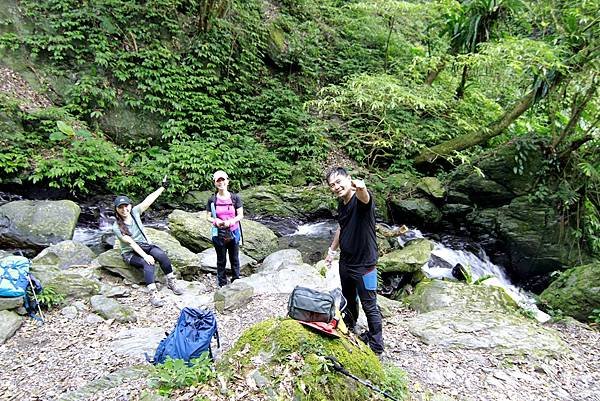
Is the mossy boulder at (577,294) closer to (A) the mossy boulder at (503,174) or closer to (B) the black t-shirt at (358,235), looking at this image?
(A) the mossy boulder at (503,174)

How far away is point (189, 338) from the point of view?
10.9 feet

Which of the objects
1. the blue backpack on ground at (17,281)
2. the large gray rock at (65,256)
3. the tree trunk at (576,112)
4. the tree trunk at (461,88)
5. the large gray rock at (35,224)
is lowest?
the large gray rock at (35,224)

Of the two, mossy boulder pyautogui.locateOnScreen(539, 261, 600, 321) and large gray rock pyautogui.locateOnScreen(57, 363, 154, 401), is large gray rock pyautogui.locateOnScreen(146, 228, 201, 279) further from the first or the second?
mossy boulder pyautogui.locateOnScreen(539, 261, 600, 321)

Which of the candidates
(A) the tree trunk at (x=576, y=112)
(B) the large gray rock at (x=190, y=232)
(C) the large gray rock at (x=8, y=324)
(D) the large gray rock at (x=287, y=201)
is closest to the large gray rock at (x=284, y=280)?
(B) the large gray rock at (x=190, y=232)

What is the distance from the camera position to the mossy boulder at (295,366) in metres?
2.63

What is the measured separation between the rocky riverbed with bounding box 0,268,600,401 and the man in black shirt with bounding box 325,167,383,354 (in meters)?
0.74

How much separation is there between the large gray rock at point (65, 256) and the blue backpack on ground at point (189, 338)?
3.75m

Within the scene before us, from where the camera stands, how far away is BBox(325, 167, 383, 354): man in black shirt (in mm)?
3471

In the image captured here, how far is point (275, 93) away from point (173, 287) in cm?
959

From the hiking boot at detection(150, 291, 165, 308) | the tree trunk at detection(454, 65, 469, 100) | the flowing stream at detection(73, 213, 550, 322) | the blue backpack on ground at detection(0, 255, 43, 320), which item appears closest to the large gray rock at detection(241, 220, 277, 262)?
the flowing stream at detection(73, 213, 550, 322)

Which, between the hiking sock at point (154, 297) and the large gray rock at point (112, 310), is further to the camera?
the hiking sock at point (154, 297)

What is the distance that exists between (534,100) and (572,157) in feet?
5.59

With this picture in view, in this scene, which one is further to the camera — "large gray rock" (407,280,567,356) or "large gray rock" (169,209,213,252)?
"large gray rock" (169,209,213,252)

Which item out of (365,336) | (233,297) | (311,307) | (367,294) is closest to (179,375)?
(311,307)
